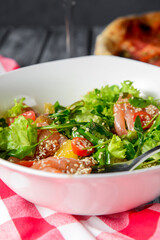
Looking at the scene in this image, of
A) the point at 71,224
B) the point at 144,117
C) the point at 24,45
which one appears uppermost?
the point at 24,45

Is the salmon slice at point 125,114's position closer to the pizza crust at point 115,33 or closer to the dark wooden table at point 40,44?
the pizza crust at point 115,33

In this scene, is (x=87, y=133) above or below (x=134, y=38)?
below

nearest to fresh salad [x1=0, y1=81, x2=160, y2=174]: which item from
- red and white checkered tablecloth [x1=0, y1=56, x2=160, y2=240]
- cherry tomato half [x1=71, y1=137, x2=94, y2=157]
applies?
cherry tomato half [x1=71, y1=137, x2=94, y2=157]

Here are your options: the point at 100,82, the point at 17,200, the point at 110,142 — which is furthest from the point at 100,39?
the point at 17,200

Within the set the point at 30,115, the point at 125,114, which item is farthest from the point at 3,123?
the point at 125,114

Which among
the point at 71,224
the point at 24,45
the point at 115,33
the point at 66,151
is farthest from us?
the point at 24,45

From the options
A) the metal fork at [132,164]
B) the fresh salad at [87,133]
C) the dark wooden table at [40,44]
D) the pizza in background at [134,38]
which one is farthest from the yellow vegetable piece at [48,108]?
the dark wooden table at [40,44]

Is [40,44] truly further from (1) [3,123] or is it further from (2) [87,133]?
(2) [87,133]
